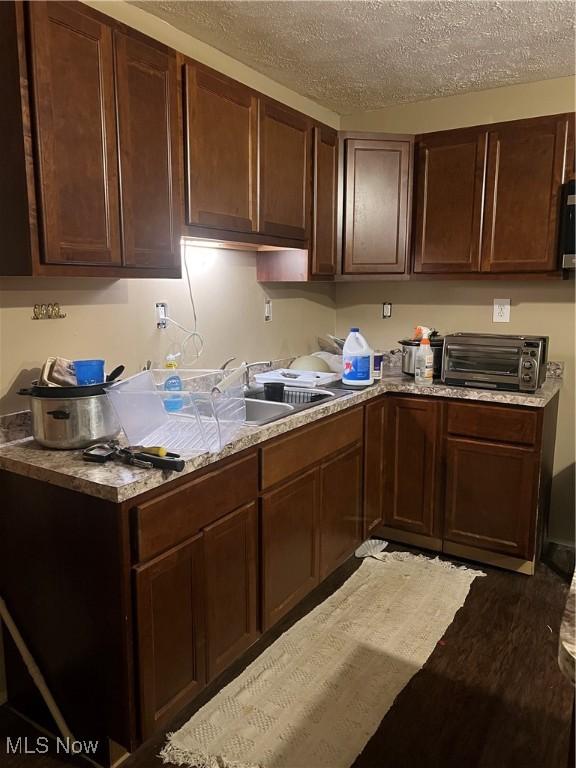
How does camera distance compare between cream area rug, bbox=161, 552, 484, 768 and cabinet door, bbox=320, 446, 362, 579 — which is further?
cabinet door, bbox=320, 446, 362, 579

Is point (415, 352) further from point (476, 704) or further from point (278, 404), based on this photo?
point (476, 704)

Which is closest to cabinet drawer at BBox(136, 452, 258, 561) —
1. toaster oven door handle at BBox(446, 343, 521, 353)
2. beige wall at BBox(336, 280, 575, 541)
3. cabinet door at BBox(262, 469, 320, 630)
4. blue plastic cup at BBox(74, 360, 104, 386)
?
cabinet door at BBox(262, 469, 320, 630)

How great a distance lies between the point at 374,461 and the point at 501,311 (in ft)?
3.63

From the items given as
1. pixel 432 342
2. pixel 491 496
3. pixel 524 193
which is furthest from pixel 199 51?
pixel 491 496

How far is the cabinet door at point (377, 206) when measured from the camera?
9.83 ft

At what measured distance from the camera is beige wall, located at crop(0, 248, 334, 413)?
6.07ft

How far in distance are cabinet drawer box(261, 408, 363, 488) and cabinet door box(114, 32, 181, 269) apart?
0.76 meters

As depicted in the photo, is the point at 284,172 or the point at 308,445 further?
the point at 284,172

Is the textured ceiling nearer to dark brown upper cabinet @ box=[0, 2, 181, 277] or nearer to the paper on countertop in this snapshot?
dark brown upper cabinet @ box=[0, 2, 181, 277]

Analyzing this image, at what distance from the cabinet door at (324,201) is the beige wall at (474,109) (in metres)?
0.58

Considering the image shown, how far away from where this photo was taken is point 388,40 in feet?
7.79

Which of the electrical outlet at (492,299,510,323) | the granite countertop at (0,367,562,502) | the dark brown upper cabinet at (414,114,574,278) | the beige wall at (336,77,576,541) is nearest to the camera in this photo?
the granite countertop at (0,367,562,502)

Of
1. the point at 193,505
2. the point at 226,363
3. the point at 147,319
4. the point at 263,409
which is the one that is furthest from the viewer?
the point at 226,363

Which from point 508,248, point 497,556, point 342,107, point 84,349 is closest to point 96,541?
point 84,349
